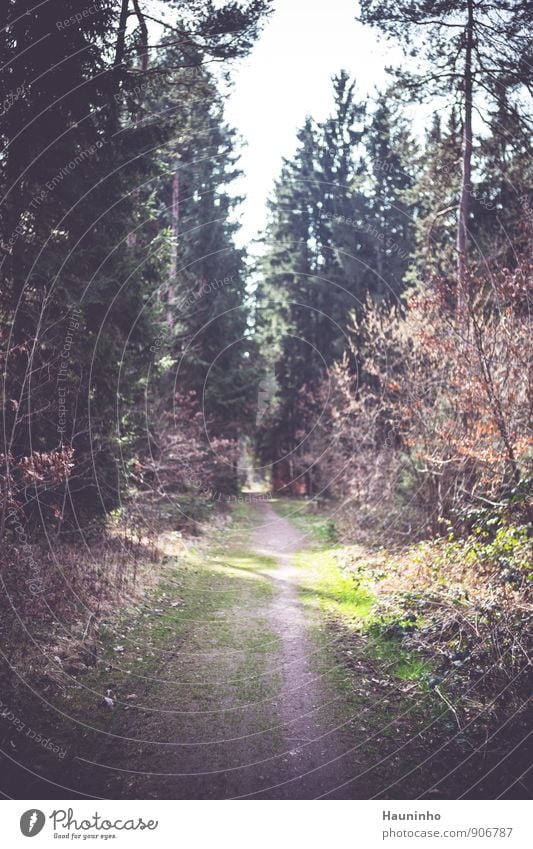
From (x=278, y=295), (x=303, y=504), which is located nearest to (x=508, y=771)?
(x=303, y=504)

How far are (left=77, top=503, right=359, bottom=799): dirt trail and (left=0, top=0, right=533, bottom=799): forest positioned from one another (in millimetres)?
29

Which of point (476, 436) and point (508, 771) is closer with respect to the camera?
point (508, 771)

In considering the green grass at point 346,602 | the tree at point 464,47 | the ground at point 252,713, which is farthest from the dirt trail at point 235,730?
the tree at point 464,47

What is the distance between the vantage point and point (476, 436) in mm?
7656

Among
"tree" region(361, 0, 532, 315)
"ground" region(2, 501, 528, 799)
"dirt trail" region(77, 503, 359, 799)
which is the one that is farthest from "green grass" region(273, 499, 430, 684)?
"tree" region(361, 0, 532, 315)

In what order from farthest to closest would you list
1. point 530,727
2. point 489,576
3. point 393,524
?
point 393,524
point 489,576
point 530,727

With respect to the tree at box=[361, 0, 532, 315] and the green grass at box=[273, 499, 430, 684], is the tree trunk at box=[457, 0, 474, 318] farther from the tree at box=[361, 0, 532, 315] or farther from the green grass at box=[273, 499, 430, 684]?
the green grass at box=[273, 499, 430, 684]

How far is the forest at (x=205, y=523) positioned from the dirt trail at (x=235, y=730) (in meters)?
0.03

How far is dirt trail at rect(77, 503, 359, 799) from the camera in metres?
3.79

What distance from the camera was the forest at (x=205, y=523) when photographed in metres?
4.31

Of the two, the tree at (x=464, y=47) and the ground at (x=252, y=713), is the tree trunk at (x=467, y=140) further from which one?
the ground at (x=252, y=713)

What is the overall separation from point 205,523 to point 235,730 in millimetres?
11904

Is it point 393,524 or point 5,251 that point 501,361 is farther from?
point 5,251

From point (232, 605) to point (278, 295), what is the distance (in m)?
25.4
